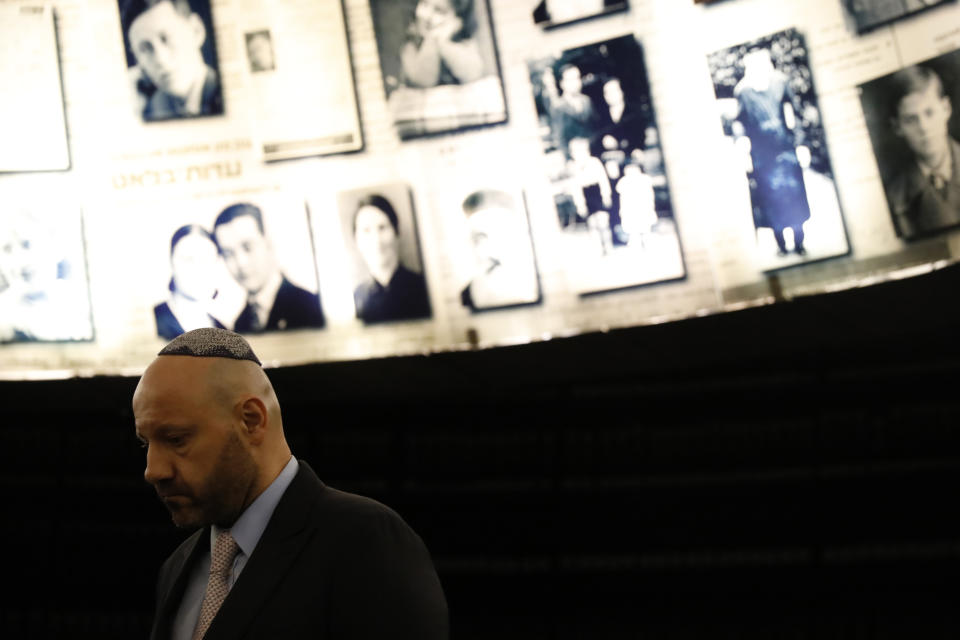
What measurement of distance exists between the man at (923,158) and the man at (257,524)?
102cm

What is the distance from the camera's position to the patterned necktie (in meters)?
0.90

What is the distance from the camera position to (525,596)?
1871 millimetres

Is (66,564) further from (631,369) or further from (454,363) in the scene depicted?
(631,369)

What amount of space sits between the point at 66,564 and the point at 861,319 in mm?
2001

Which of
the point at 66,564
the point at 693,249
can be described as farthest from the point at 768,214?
the point at 66,564

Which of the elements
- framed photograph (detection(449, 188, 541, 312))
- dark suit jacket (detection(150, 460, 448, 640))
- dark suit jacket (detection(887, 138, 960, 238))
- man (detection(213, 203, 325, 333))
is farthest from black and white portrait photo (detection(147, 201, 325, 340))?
dark suit jacket (detection(887, 138, 960, 238))

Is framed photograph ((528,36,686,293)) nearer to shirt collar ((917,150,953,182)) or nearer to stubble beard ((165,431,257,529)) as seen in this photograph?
→ shirt collar ((917,150,953,182))

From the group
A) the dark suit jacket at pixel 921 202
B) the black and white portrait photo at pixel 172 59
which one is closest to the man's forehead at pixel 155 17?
the black and white portrait photo at pixel 172 59

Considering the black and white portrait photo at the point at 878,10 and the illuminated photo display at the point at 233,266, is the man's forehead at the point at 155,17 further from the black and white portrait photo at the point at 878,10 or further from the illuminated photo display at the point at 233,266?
the black and white portrait photo at the point at 878,10

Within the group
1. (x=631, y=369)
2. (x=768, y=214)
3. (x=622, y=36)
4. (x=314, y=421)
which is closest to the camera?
(x=768, y=214)

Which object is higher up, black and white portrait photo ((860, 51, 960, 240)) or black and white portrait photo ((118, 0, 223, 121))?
black and white portrait photo ((118, 0, 223, 121))

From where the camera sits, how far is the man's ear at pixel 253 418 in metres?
0.90

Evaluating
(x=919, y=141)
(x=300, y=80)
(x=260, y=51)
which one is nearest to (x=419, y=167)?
(x=300, y=80)

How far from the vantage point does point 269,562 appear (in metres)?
0.85
